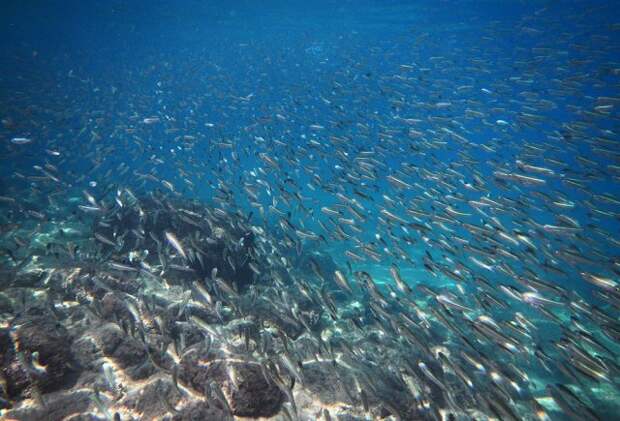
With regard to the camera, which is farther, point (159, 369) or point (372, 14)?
point (372, 14)

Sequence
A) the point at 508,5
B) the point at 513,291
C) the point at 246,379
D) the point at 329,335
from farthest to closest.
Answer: the point at 508,5, the point at 329,335, the point at 513,291, the point at 246,379

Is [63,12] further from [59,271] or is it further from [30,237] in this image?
[59,271]

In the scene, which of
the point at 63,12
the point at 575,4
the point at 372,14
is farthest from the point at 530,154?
the point at 63,12

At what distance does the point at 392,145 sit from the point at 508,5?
26611 millimetres

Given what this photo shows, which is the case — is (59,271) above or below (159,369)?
below

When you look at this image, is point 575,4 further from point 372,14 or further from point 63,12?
point 63,12

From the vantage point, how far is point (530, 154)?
1134 cm

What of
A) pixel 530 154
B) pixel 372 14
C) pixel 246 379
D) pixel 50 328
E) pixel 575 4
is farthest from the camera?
pixel 372 14

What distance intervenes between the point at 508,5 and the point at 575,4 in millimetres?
5432

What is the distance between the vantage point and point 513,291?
20.8 feet

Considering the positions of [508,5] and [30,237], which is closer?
[30,237]

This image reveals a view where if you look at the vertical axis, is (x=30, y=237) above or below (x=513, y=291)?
below

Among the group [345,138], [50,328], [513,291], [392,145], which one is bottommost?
[392,145]

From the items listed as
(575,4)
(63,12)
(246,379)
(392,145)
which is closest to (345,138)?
(392,145)
